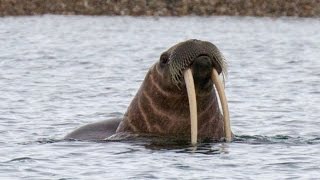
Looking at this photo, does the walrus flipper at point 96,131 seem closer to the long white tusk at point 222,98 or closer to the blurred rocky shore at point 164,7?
the long white tusk at point 222,98

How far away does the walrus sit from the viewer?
1484 centimetres

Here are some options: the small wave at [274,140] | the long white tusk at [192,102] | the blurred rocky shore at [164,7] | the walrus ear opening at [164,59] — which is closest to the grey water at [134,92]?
the small wave at [274,140]

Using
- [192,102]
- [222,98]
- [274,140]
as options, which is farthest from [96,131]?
[274,140]

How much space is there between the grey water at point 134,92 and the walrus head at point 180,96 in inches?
13.1

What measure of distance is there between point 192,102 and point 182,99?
611 mm

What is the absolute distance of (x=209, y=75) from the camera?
14969mm

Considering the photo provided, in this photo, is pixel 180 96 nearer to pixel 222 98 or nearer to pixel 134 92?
pixel 222 98

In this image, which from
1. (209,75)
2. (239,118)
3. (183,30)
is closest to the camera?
(209,75)

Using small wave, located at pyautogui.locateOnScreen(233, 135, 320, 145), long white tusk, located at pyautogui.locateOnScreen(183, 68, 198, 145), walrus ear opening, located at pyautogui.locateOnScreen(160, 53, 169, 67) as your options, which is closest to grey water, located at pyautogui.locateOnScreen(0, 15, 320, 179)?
small wave, located at pyautogui.locateOnScreen(233, 135, 320, 145)

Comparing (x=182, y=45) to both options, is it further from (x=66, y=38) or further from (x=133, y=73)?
(x=66, y=38)

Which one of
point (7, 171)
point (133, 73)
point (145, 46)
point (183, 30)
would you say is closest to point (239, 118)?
point (7, 171)

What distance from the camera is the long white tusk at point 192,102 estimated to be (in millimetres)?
14758

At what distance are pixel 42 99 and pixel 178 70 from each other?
936 centimetres

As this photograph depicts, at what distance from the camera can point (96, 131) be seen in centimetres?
1634
